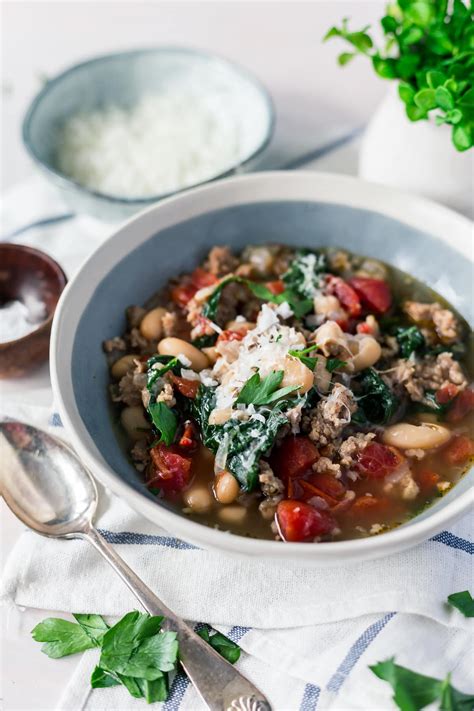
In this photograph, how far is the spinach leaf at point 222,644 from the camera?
2.89m

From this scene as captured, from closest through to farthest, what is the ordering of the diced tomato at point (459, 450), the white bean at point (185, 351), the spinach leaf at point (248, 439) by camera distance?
the spinach leaf at point (248, 439), the diced tomato at point (459, 450), the white bean at point (185, 351)

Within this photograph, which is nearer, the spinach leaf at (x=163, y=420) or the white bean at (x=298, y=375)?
the white bean at (x=298, y=375)

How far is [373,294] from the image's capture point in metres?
3.72

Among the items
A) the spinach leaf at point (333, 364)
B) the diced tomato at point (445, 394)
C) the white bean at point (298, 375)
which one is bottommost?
the diced tomato at point (445, 394)

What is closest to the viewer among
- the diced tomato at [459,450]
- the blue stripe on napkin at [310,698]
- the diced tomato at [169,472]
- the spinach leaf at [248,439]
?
the blue stripe on napkin at [310,698]

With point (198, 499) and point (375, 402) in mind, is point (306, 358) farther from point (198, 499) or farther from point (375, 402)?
point (198, 499)

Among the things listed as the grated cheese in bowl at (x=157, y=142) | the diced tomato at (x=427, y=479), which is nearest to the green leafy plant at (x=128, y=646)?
the diced tomato at (x=427, y=479)

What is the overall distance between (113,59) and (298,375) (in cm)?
297

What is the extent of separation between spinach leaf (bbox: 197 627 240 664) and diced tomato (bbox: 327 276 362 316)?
1.55 meters

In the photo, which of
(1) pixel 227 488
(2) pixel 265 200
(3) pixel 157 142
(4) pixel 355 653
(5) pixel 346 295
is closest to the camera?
(4) pixel 355 653

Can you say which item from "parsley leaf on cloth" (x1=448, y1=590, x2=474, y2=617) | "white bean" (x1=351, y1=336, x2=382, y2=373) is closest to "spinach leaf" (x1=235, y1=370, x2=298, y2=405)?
"white bean" (x1=351, y1=336, x2=382, y2=373)

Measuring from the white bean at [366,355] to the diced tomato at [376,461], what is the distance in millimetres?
346

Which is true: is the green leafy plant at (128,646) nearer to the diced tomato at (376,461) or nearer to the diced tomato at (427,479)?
the diced tomato at (376,461)

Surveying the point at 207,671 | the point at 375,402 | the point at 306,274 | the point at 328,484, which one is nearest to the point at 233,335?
the point at 306,274
